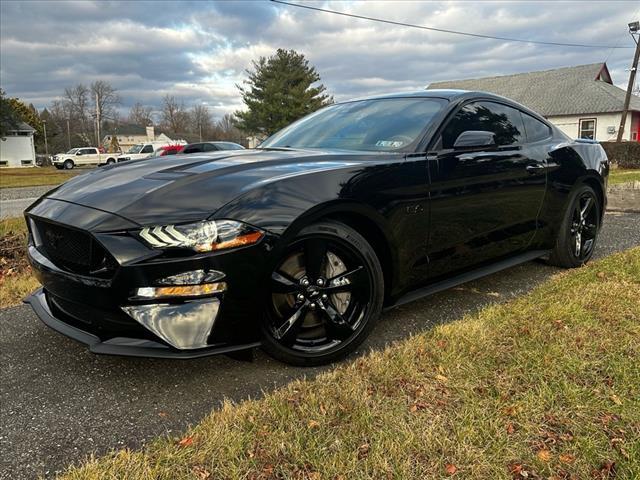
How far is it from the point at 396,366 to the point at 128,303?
1298 mm

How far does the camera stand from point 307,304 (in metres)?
2.54

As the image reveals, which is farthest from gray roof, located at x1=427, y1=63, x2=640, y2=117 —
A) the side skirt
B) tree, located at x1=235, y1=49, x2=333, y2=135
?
the side skirt

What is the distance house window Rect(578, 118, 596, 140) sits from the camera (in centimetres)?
3169

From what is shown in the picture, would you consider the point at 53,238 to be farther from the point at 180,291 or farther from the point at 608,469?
the point at 608,469

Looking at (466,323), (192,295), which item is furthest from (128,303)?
(466,323)

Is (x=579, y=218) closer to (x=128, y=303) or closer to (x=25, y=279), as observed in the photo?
(x=128, y=303)

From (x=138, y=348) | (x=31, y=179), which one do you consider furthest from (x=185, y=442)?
(x=31, y=179)

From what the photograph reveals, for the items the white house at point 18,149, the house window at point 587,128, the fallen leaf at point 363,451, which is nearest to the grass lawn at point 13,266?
the fallen leaf at point 363,451

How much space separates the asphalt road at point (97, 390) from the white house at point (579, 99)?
30.8m


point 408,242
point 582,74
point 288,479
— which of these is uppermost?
point 582,74

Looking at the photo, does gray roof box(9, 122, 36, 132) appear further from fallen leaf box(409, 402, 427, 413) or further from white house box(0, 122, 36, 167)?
fallen leaf box(409, 402, 427, 413)

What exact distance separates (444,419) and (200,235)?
1284mm

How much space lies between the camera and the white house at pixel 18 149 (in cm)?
4450

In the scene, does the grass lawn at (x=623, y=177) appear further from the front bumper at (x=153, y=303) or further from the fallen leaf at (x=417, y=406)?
the front bumper at (x=153, y=303)
